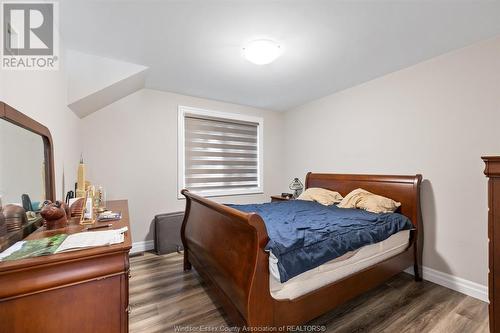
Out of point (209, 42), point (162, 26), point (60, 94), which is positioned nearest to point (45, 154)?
point (60, 94)

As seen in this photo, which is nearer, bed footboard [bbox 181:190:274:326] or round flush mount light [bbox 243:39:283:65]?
bed footboard [bbox 181:190:274:326]

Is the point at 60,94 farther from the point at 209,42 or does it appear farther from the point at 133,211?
the point at 133,211

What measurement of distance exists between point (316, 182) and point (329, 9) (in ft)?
8.09

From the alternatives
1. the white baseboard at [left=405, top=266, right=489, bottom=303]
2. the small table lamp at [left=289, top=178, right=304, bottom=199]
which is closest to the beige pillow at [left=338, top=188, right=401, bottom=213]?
the white baseboard at [left=405, top=266, right=489, bottom=303]

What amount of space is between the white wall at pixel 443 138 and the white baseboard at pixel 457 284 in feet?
0.16

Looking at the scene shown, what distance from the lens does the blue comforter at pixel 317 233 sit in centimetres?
139

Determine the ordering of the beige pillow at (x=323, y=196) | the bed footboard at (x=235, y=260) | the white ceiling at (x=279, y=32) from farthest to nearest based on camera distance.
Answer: the beige pillow at (x=323, y=196)
the white ceiling at (x=279, y=32)
the bed footboard at (x=235, y=260)

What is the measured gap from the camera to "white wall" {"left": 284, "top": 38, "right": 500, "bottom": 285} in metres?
2.03

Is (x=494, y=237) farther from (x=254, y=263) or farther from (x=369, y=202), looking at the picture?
(x=254, y=263)

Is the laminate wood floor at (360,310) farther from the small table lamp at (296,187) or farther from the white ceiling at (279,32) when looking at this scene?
the white ceiling at (279,32)

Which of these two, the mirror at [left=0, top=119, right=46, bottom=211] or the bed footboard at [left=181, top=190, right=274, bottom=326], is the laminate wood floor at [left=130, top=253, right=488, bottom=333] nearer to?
the bed footboard at [left=181, top=190, right=274, bottom=326]

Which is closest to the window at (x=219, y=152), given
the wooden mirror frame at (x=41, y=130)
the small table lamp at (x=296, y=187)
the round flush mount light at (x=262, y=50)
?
the small table lamp at (x=296, y=187)

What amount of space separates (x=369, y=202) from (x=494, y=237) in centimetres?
112

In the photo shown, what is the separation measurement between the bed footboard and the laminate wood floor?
0.25 m
